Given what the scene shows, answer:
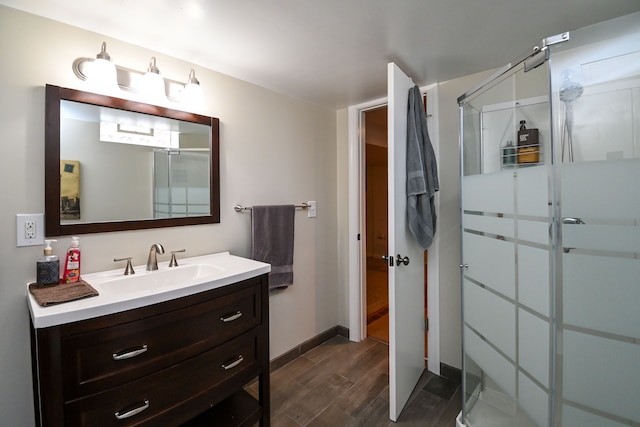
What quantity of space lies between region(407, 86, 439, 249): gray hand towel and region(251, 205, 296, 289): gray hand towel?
88 centimetres

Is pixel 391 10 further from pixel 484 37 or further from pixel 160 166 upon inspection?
pixel 160 166

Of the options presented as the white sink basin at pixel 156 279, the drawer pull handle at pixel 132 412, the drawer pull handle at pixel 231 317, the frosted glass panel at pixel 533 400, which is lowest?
the frosted glass panel at pixel 533 400

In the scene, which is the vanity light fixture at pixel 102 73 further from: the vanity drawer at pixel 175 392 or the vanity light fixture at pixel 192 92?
the vanity drawer at pixel 175 392

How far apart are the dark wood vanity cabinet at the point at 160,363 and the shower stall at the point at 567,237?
120cm

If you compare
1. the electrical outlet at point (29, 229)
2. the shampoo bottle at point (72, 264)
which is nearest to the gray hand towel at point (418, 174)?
the shampoo bottle at point (72, 264)

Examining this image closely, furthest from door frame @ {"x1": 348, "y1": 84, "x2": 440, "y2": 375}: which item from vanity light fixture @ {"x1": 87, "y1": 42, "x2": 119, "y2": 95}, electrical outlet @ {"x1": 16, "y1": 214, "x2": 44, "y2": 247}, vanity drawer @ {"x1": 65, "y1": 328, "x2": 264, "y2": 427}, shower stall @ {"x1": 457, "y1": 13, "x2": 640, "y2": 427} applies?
electrical outlet @ {"x1": 16, "y1": 214, "x2": 44, "y2": 247}

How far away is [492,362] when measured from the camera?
55.3 inches

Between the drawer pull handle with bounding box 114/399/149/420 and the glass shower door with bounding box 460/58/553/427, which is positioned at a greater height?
the glass shower door with bounding box 460/58/553/427

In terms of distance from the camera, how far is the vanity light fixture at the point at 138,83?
1270 mm

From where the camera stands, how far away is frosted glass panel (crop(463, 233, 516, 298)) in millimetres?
1308

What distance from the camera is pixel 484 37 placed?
4.69 feet

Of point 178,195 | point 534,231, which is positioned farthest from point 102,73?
point 534,231

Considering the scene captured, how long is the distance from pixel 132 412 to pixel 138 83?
149cm

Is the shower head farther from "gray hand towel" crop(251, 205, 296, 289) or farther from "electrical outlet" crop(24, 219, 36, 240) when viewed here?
"electrical outlet" crop(24, 219, 36, 240)
